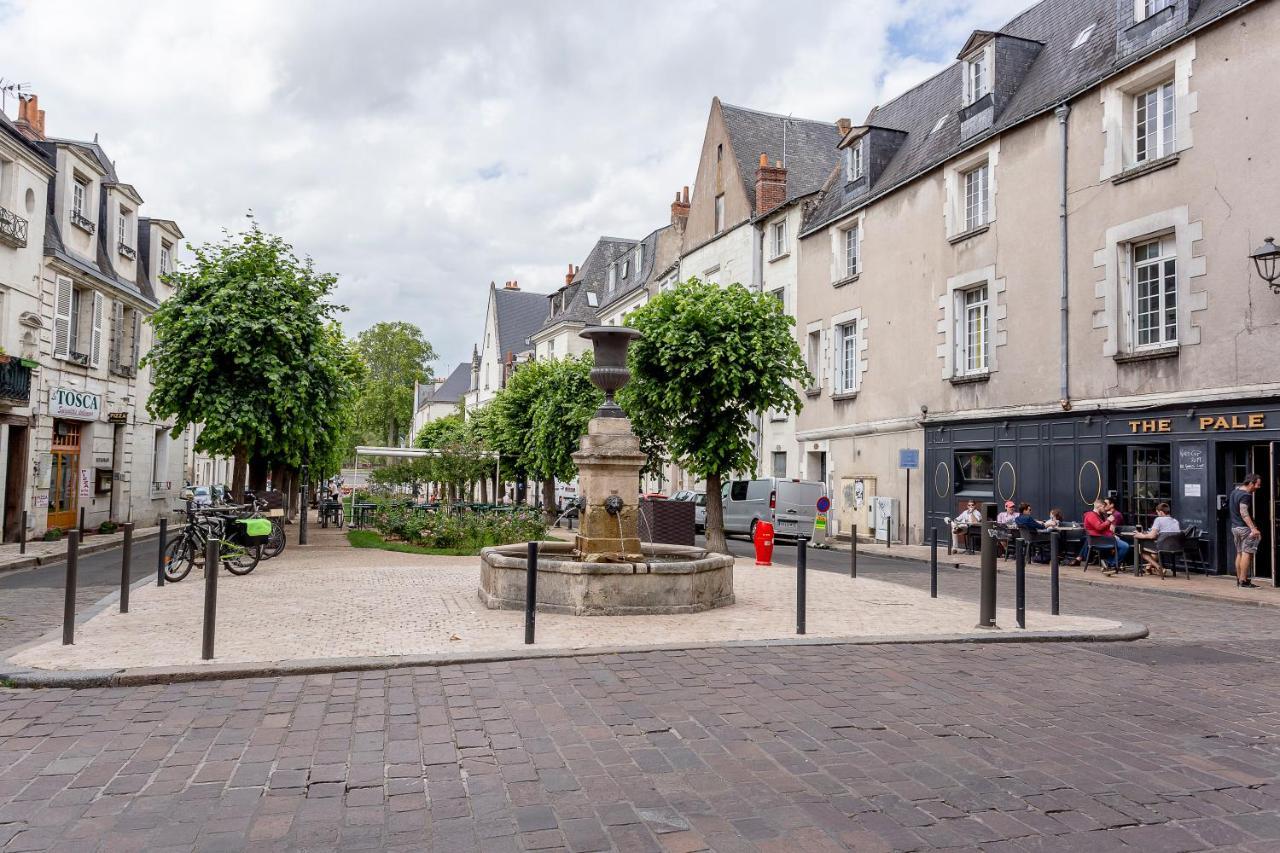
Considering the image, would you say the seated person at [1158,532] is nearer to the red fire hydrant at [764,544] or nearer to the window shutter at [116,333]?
the red fire hydrant at [764,544]

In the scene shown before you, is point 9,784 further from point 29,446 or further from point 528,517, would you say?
point 29,446

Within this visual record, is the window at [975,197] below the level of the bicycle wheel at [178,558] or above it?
above

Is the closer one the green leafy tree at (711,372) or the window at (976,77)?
the green leafy tree at (711,372)

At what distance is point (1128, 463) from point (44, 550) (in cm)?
2037

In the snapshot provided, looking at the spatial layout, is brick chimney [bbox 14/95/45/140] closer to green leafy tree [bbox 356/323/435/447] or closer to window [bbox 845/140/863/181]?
window [bbox 845/140/863/181]

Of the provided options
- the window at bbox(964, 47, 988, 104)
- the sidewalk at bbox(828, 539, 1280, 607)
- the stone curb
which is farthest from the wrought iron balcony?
the window at bbox(964, 47, 988, 104)

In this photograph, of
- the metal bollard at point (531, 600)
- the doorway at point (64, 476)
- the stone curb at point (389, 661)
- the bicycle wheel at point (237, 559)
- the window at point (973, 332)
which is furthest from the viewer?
the doorway at point (64, 476)

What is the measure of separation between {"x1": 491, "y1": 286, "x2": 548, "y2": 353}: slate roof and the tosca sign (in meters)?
43.4

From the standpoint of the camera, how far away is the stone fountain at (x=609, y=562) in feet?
31.1

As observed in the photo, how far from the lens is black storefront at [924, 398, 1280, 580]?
1460cm

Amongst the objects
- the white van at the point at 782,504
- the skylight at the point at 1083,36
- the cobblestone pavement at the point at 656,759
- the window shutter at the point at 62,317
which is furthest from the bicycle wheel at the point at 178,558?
the skylight at the point at 1083,36

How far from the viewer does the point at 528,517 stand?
21516 mm

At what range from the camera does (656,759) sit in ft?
15.4

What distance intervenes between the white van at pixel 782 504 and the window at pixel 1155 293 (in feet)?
30.8
